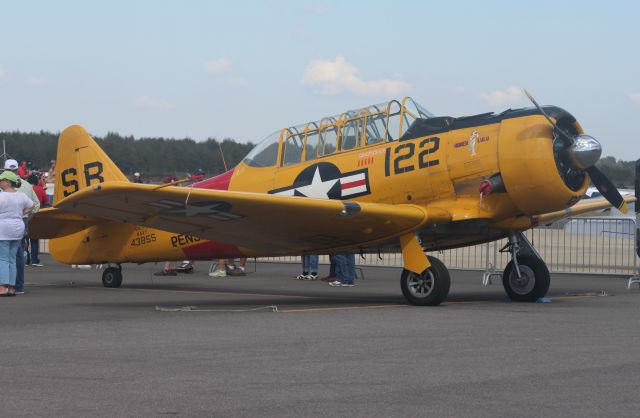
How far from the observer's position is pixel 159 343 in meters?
7.79

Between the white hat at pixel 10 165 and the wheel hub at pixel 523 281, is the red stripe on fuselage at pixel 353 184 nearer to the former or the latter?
the wheel hub at pixel 523 281

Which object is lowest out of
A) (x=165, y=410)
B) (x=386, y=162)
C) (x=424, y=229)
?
(x=165, y=410)

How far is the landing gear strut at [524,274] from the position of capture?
40.5 ft

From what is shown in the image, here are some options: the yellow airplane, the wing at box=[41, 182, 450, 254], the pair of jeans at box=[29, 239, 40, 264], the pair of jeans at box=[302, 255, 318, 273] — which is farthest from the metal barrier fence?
the pair of jeans at box=[29, 239, 40, 264]

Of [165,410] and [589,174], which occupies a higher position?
[589,174]

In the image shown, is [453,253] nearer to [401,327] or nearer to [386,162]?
[386,162]

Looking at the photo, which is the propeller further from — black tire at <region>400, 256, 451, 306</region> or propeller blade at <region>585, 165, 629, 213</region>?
black tire at <region>400, 256, 451, 306</region>

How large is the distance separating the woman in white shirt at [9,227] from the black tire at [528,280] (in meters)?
6.63

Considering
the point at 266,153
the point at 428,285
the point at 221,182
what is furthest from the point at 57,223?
the point at 428,285

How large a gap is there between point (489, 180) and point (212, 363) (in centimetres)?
554

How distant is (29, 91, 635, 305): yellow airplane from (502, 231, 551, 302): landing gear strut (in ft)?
0.05

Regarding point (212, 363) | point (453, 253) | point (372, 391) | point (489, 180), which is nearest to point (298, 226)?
point (489, 180)

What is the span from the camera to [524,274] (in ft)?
40.9

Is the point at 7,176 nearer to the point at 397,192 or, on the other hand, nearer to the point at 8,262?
the point at 8,262
